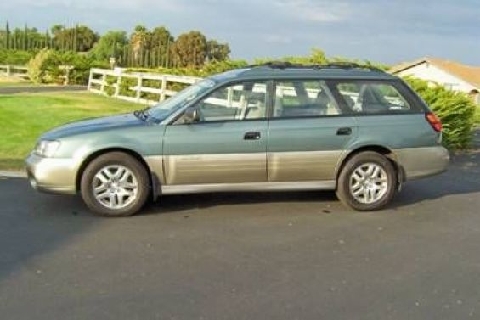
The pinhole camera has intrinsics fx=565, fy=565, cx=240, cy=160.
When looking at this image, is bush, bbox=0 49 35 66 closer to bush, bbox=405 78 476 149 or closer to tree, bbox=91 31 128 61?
tree, bbox=91 31 128 61

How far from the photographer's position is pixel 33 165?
611 centimetres

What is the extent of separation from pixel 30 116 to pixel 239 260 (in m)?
11.3

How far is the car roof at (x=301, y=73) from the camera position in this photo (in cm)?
655

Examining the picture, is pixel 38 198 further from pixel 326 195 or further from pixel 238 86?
pixel 326 195

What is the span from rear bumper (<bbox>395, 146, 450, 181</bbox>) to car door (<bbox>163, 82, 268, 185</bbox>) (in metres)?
1.70

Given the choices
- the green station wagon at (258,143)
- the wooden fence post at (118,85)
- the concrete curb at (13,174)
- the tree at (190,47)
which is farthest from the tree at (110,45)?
the green station wagon at (258,143)

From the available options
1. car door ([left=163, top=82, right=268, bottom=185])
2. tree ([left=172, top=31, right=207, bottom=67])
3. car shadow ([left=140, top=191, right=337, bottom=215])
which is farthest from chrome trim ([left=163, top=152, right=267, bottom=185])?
tree ([left=172, top=31, right=207, bottom=67])

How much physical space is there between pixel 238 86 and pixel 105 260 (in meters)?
2.69

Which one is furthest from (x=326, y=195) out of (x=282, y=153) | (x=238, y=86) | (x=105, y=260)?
(x=105, y=260)

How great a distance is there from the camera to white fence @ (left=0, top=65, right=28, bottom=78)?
41812 mm

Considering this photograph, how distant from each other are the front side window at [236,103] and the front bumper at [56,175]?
152cm

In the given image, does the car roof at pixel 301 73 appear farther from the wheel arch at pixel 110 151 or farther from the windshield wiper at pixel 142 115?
the wheel arch at pixel 110 151

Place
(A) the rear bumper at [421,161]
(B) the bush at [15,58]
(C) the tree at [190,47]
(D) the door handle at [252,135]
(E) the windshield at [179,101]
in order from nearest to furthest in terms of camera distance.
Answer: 1. (D) the door handle at [252,135]
2. (E) the windshield at [179,101]
3. (A) the rear bumper at [421,161]
4. (B) the bush at [15,58]
5. (C) the tree at [190,47]

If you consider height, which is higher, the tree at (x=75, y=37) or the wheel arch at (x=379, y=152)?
the tree at (x=75, y=37)
